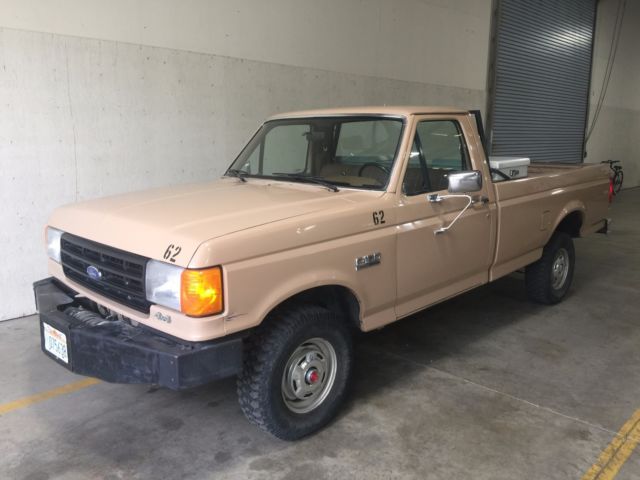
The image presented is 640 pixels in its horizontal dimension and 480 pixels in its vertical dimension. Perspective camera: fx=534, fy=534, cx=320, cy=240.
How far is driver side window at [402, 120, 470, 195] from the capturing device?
3.67 meters

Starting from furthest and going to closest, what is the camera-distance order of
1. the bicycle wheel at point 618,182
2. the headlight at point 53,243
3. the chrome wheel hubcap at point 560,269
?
the bicycle wheel at point 618,182 < the chrome wheel hubcap at point 560,269 < the headlight at point 53,243

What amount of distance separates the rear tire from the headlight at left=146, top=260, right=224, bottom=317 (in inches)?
152

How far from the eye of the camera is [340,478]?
2828mm

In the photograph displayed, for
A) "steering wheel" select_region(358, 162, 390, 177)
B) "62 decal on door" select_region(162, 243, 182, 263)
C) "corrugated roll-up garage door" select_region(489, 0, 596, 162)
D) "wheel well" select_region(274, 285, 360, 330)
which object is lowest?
"wheel well" select_region(274, 285, 360, 330)

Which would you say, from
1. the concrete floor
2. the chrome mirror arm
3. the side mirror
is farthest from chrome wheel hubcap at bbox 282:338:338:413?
the side mirror

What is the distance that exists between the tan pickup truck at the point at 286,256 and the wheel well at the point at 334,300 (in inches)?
0.4

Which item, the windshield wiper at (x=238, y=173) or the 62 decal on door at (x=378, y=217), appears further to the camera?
the windshield wiper at (x=238, y=173)

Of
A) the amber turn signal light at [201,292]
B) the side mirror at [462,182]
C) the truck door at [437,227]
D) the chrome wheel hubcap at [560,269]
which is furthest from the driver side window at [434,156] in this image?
the chrome wheel hubcap at [560,269]

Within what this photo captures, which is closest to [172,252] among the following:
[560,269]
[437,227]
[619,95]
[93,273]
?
[93,273]

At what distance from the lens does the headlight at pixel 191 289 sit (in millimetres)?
2514

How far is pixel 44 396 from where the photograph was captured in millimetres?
3691

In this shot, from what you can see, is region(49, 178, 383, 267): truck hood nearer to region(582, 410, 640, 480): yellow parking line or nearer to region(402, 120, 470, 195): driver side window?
region(402, 120, 470, 195): driver side window

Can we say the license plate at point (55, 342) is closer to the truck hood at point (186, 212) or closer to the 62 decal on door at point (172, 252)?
the truck hood at point (186, 212)

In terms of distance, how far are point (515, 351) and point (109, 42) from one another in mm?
4735
